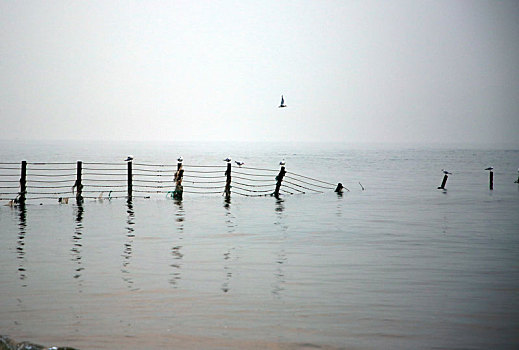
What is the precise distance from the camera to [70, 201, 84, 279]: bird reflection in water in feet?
41.6

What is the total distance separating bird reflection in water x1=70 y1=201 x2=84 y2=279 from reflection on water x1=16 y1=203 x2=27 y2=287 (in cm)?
102

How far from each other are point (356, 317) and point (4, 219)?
15.9 meters

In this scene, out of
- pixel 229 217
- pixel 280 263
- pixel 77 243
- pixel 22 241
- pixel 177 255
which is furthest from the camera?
pixel 229 217

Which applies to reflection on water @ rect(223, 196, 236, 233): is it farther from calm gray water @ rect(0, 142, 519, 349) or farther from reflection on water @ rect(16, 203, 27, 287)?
reflection on water @ rect(16, 203, 27, 287)

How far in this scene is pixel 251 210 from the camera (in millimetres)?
25594

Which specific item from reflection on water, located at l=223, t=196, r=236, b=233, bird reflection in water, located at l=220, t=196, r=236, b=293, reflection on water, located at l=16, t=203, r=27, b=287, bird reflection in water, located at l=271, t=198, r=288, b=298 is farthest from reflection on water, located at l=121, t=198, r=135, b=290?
reflection on water, located at l=223, t=196, r=236, b=233

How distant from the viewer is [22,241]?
16.5 meters

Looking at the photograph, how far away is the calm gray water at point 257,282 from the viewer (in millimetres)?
8328

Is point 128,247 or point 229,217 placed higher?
point 229,217

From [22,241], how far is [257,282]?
7.93m

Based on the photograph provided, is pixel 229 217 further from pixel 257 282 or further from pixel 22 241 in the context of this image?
pixel 257 282

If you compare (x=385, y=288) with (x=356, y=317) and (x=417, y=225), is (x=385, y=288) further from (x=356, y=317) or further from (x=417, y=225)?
(x=417, y=225)

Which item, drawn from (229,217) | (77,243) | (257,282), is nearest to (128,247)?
(77,243)

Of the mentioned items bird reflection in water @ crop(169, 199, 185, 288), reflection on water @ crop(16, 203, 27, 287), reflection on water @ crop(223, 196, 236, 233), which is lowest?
reflection on water @ crop(16, 203, 27, 287)
